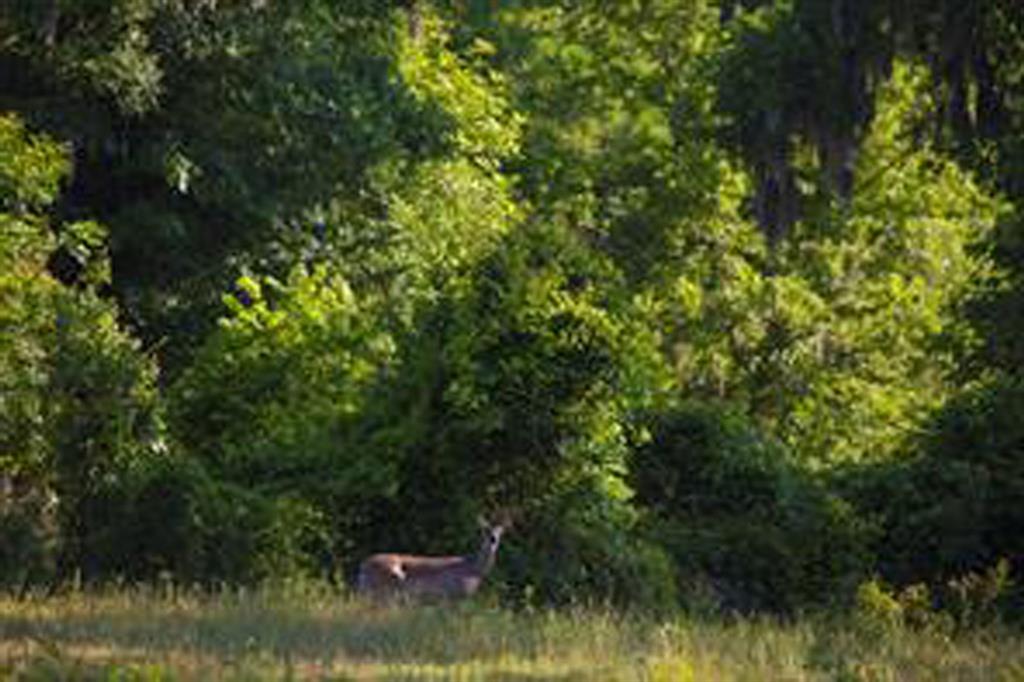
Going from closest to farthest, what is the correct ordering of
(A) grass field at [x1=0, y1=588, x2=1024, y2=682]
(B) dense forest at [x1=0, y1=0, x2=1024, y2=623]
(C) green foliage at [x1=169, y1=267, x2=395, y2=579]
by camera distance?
(A) grass field at [x1=0, y1=588, x2=1024, y2=682], (B) dense forest at [x1=0, y1=0, x2=1024, y2=623], (C) green foliage at [x1=169, y1=267, x2=395, y2=579]

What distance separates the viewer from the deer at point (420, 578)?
17422 mm

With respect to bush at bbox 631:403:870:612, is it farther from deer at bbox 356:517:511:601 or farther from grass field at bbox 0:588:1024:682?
grass field at bbox 0:588:1024:682

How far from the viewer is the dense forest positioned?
1972 centimetres

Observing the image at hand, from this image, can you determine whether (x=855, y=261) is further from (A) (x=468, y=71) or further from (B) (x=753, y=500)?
(B) (x=753, y=500)

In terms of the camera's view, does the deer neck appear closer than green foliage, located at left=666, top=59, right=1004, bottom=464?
Yes

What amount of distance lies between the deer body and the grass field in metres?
0.56

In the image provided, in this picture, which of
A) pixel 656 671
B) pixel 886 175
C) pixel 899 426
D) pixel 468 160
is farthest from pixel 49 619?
pixel 886 175

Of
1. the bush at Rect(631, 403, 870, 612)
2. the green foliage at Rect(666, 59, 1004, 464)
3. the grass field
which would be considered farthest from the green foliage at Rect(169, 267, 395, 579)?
the green foliage at Rect(666, 59, 1004, 464)

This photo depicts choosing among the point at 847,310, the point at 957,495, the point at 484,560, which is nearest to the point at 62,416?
the point at 484,560

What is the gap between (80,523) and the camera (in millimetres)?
19312

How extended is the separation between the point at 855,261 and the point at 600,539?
1573cm

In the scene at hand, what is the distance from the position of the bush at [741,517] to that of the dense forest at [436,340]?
1.5 inches

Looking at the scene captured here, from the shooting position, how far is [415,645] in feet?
44.8

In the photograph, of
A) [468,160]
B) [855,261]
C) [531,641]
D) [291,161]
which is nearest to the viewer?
[531,641]
